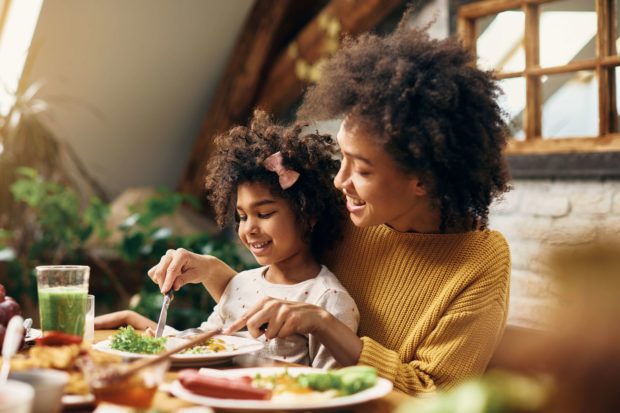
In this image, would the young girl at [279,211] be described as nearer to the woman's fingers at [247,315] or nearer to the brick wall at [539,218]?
the woman's fingers at [247,315]

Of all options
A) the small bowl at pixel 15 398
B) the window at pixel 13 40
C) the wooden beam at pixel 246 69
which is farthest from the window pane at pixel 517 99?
the small bowl at pixel 15 398

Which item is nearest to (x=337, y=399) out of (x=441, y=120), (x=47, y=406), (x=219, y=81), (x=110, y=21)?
(x=47, y=406)

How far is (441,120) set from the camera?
145 centimetres

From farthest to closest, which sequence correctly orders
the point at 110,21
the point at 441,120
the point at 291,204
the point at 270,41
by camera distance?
the point at 270,41 < the point at 110,21 < the point at 291,204 < the point at 441,120

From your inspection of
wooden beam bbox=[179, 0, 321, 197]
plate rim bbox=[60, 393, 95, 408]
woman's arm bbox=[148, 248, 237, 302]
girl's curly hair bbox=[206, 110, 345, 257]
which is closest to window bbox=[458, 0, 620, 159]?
wooden beam bbox=[179, 0, 321, 197]

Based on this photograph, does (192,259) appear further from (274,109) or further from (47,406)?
(274,109)

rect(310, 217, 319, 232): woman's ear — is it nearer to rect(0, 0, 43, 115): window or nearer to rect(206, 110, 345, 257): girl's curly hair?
rect(206, 110, 345, 257): girl's curly hair

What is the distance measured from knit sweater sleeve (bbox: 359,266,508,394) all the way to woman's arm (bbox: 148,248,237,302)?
0.49 meters

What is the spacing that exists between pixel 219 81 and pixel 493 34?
1722 mm

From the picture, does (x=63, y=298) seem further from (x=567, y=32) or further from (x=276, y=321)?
(x=567, y=32)

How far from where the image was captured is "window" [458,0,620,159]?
2.77m

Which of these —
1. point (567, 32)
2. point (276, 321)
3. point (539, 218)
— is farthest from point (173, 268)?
point (567, 32)

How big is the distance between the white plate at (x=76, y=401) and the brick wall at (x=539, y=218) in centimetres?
201

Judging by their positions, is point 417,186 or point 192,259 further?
point 192,259
